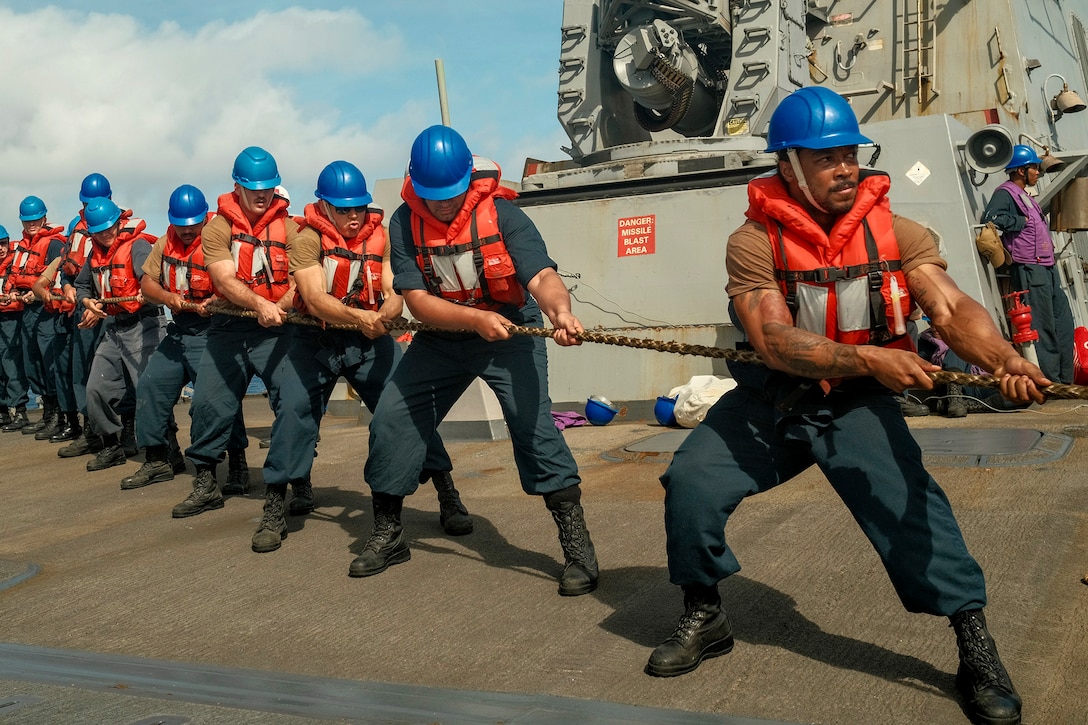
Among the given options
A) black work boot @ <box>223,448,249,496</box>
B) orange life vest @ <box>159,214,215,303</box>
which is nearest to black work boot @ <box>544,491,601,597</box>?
black work boot @ <box>223,448,249,496</box>

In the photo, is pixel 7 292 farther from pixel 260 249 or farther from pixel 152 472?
pixel 260 249

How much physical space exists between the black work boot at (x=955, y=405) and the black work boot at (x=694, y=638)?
4810 millimetres

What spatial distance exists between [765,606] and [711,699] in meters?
0.84

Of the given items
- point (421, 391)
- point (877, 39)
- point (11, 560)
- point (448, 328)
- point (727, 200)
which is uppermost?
point (877, 39)

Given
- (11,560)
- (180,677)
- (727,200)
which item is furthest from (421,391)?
(727,200)

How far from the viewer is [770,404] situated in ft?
11.5

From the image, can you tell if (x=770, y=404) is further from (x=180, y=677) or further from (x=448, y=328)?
(x=180, y=677)

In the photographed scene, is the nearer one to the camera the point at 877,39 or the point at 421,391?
the point at 421,391

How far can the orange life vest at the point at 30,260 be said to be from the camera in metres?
11.5

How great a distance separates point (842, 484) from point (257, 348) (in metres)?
3.91

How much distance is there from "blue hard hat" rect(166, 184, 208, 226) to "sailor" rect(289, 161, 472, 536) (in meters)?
1.95

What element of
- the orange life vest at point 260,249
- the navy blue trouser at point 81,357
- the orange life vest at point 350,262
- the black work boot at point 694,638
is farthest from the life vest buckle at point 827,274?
the navy blue trouser at point 81,357

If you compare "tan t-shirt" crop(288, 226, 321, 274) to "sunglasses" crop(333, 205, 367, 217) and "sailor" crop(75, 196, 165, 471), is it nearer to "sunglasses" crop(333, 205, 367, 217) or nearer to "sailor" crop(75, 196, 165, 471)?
"sunglasses" crop(333, 205, 367, 217)

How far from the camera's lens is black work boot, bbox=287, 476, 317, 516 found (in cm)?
A: 621
